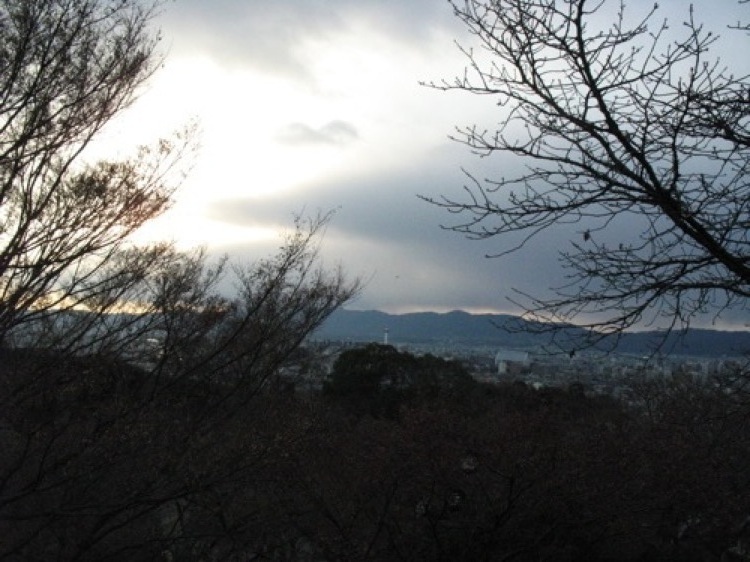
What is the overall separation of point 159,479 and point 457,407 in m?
7.91

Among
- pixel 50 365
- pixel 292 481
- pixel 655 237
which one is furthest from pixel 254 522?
pixel 655 237

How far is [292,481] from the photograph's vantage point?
11.7 metres

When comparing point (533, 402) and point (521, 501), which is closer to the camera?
point (521, 501)

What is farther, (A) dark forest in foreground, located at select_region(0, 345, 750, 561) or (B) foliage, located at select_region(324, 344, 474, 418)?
(B) foliage, located at select_region(324, 344, 474, 418)

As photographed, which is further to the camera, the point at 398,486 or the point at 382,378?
the point at 382,378

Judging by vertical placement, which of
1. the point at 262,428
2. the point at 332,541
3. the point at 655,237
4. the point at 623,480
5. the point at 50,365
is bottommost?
the point at 332,541

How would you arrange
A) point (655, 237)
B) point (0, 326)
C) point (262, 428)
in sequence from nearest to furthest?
point (655, 237) → point (0, 326) → point (262, 428)

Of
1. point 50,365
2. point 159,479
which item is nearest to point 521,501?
point 159,479

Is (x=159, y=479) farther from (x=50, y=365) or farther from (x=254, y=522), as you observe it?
(x=254, y=522)

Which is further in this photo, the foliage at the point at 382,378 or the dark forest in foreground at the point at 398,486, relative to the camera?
the foliage at the point at 382,378

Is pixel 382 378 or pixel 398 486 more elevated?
pixel 382 378

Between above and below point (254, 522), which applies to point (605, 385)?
above

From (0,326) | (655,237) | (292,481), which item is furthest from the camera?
(292,481)

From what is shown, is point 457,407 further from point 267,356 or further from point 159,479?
point 159,479
